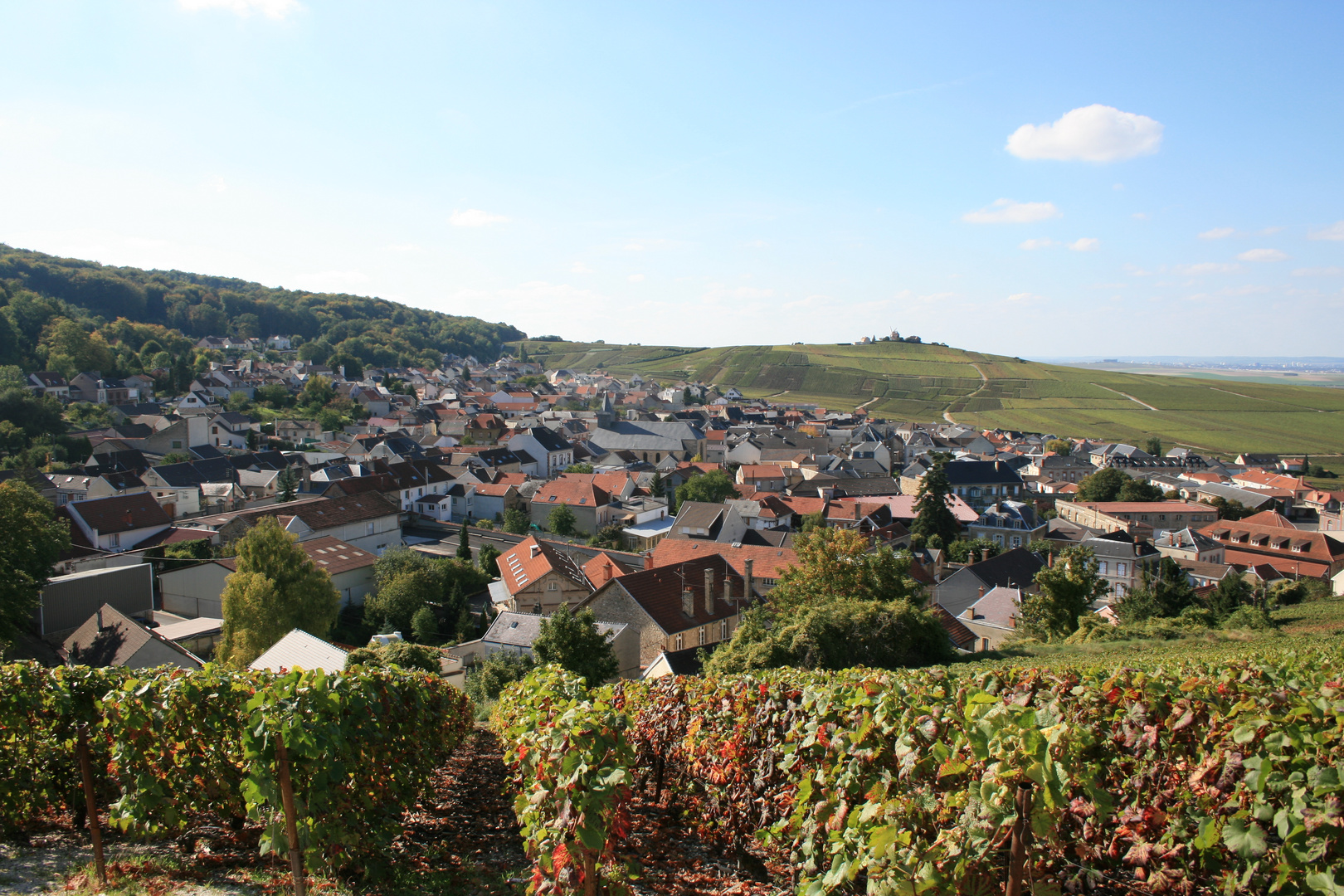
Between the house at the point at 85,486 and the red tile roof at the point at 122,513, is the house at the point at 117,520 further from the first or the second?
the house at the point at 85,486

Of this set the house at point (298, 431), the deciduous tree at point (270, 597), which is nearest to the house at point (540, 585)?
the deciduous tree at point (270, 597)

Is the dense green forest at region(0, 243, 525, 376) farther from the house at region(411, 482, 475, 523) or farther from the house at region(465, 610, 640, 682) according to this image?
the house at region(465, 610, 640, 682)

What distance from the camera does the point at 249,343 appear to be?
137625 millimetres

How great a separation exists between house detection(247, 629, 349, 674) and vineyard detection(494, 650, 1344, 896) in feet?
35.6

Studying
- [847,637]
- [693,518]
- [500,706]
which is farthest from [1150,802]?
[693,518]

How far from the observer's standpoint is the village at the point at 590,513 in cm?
2947

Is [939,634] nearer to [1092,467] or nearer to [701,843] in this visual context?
[701,843]

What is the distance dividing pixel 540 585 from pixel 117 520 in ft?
84.2

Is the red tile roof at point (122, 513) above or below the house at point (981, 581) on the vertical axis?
above

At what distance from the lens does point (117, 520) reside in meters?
41.7

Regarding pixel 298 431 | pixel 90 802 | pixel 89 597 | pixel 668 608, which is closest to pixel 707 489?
pixel 668 608

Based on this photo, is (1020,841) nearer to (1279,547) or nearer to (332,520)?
(332,520)

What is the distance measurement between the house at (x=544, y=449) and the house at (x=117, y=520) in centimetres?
3691

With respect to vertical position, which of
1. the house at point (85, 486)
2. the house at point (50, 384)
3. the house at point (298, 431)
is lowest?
the house at point (85, 486)
